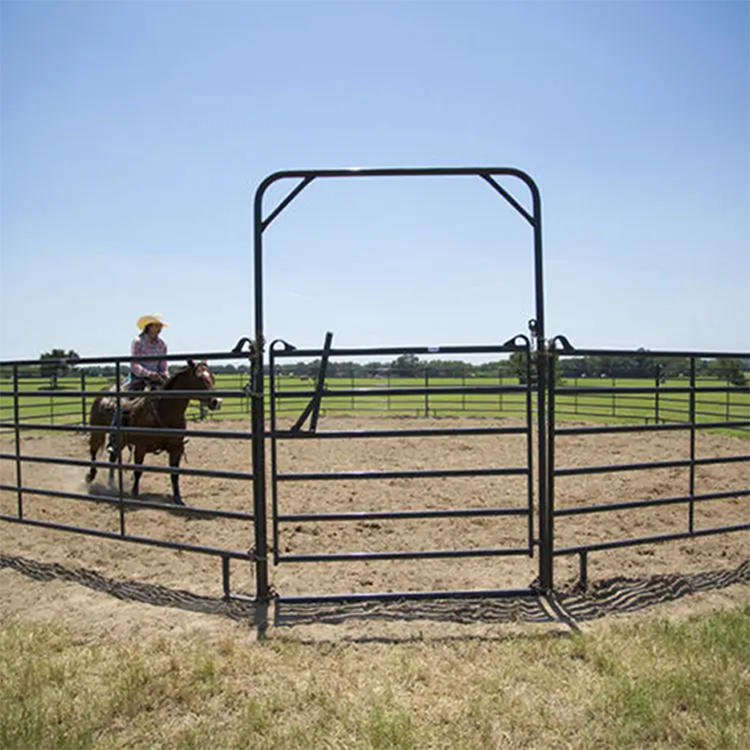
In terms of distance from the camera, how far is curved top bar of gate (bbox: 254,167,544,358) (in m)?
3.93

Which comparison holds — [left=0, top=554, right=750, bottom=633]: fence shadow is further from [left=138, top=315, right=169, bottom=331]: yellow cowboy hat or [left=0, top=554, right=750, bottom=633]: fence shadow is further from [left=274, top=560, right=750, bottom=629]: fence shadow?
[left=138, top=315, right=169, bottom=331]: yellow cowboy hat

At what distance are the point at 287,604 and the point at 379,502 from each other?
10.0ft

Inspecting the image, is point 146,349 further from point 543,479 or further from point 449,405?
point 449,405

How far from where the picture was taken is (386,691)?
2.79 meters

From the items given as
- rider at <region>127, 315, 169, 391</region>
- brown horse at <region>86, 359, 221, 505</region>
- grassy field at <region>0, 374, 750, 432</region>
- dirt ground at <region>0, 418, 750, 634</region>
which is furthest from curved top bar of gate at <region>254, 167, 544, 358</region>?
grassy field at <region>0, 374, 750, 432</region>

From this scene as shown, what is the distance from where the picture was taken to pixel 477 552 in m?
3.95

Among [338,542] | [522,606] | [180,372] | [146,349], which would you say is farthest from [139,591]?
[146,349]

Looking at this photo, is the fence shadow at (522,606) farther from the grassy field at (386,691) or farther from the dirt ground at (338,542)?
the grassy field at (386,691)

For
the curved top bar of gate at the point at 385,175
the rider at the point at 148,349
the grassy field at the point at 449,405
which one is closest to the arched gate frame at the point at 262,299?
the curved top bar of gate at the point at 385,175

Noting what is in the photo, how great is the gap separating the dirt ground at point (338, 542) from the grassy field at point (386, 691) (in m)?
0.42

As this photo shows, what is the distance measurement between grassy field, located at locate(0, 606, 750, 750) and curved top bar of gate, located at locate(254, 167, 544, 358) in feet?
6.37

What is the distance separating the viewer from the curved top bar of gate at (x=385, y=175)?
3930 mm

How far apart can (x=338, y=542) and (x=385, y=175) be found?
10.4 ft

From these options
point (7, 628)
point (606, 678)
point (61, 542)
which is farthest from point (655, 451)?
point (7, 628)
